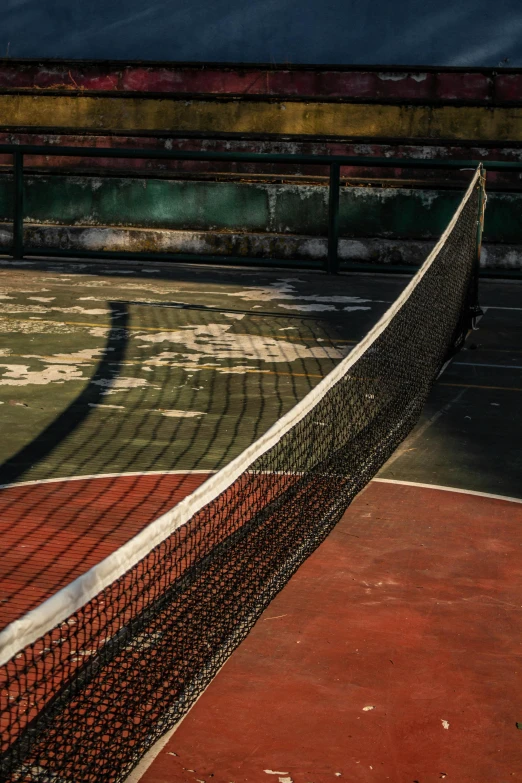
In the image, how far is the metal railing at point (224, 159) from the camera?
16.5 metres

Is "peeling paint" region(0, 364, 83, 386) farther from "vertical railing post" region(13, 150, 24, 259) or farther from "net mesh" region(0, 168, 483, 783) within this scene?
"vertical railing post" region(13, 150, 24, 259)

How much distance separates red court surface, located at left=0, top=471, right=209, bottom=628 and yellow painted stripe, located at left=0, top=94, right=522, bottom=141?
1456 cm

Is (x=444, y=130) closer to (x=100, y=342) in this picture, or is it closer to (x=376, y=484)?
(x=100, y=342)

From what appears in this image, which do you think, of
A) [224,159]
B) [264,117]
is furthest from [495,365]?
[264,117]

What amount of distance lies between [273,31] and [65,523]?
1941cm

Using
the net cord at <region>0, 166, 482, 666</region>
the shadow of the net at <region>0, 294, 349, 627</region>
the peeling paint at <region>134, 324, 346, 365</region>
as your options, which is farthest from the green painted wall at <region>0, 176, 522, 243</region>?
the net cord at <region>0, 166, 482, 666</region>

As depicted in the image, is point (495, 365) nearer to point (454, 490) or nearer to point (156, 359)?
point (156, 359)

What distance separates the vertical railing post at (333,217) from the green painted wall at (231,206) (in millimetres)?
1808

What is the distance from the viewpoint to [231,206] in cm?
1886

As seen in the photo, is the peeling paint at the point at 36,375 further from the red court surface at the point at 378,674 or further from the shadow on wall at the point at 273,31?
the shadow on wall at the point at 273,31

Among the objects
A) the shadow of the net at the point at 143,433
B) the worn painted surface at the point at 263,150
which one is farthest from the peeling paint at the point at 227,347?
the worn painted surface at the point at 263,150

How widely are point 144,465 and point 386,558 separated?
2073 millimetres

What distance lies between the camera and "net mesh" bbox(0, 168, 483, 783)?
3.33 m

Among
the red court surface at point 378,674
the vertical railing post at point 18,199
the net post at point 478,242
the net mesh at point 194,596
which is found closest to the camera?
the net mesh at point 194,596
